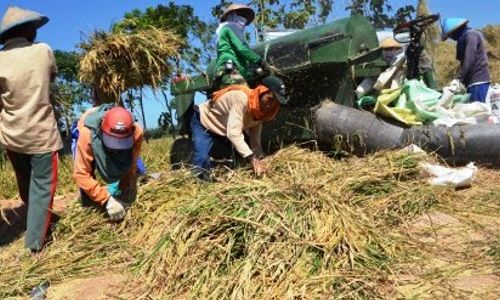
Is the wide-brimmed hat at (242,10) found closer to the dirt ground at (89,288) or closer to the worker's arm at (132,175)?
the worker's arm at (132,175)

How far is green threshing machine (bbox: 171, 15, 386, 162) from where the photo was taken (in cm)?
554

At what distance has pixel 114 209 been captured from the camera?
391 centimetres

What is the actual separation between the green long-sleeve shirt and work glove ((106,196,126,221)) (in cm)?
173

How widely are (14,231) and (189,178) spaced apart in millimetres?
1689

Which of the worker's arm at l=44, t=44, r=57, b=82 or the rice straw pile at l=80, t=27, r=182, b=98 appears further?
the rice straw pile at l=80, t=27, r=182, b=98

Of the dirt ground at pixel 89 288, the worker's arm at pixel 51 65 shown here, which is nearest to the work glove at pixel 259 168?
the dirt ground at pixel 89 288

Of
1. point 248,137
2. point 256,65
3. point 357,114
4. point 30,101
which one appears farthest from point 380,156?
point 30,101

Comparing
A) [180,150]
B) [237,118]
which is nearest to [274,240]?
[237,118]

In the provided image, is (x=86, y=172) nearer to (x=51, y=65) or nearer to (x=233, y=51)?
(x=51, y=65)

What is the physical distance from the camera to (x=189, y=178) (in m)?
4.38

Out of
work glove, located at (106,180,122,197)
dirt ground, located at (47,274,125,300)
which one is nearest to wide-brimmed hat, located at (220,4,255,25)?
work glove, located at (106,180,122,197)

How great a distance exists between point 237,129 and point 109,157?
3.27ft

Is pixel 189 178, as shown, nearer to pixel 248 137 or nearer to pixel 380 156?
pixel 248 137

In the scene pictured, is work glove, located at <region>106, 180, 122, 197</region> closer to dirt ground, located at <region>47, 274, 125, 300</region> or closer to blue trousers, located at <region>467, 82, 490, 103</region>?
dirt ground, located at <region>47, 274, 125, 300</region>
